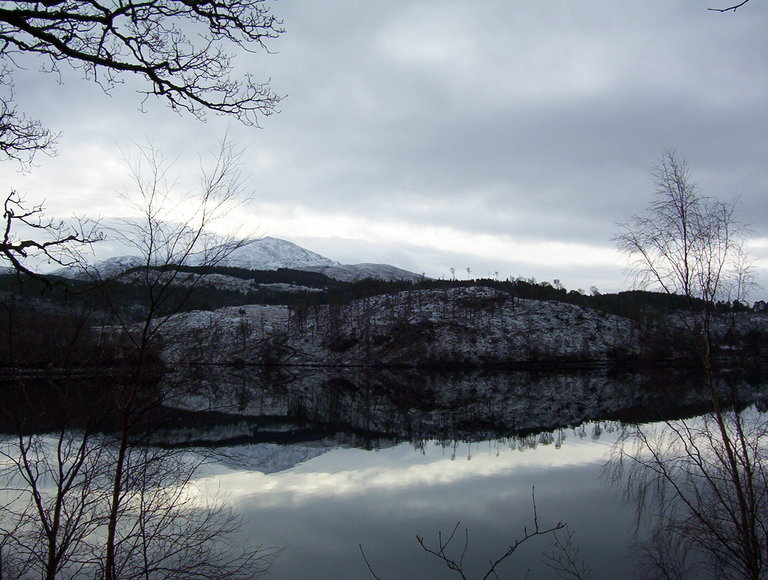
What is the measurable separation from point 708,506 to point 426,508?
27.4ft

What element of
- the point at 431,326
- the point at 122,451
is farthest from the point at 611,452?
the point at 431,326

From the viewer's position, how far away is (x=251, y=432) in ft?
109

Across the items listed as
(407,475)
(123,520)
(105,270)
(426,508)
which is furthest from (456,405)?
(105,270)

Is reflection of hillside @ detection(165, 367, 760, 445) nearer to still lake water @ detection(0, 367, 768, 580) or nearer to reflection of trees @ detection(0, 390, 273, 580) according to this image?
still lake water @ detection(0, 367, 768, 580)

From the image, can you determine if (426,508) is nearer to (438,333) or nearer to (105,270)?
(105,270)

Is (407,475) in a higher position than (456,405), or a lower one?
higher

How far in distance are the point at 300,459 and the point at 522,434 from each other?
1305 cm

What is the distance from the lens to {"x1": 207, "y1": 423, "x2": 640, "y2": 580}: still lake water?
13359mm

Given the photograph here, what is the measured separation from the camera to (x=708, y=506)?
1155 cm

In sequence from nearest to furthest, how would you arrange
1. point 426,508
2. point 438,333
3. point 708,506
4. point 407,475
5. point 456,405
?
point 708,506, point 426,508, point 407,475, point 456,405, point 438,333

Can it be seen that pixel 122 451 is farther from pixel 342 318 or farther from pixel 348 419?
pixel 342 318

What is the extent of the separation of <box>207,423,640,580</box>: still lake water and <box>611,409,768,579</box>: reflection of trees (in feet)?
2.69

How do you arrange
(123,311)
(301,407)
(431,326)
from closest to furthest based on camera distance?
(123,311), (301,407), (431,326)

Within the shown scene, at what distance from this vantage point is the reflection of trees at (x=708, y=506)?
29.7 ft
